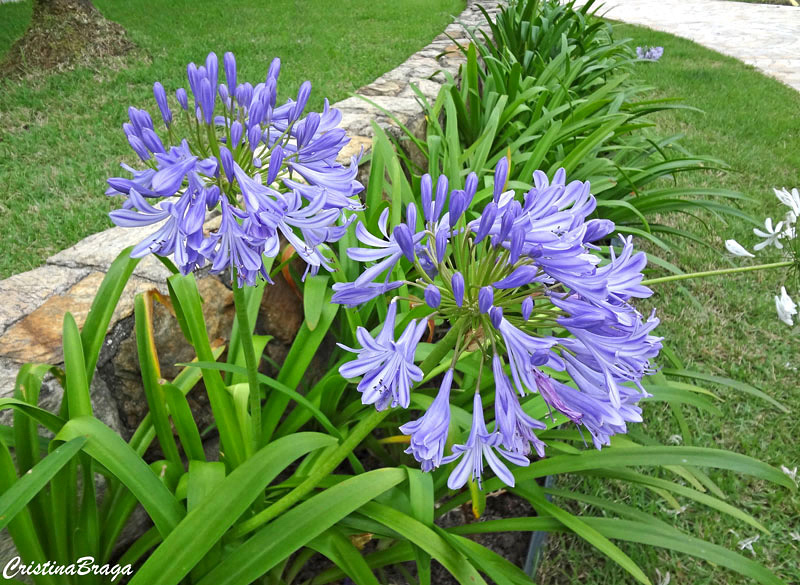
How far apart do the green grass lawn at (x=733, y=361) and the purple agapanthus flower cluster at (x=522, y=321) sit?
1.19m

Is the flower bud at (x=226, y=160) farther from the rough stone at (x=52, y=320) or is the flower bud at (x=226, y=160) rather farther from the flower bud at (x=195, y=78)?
the rough stone at (x=52, y=320)

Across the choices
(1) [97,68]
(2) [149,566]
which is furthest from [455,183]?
(1) [97,68]

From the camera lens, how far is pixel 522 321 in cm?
105

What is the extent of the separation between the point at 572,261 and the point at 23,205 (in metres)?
3.16

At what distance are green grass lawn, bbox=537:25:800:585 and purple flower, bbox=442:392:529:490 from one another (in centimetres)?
111

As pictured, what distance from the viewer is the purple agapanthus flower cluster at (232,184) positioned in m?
0.98

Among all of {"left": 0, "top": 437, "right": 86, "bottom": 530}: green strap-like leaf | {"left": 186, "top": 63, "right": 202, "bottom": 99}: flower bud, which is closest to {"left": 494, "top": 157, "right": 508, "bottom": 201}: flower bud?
{"left": 186, "top": 63, "right": 202, "bottom": 99}: flower bud

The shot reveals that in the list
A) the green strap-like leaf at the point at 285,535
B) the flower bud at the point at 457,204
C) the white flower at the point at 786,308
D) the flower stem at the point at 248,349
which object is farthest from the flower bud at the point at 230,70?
the white flower at the point at 786,308

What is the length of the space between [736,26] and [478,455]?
13.0 m

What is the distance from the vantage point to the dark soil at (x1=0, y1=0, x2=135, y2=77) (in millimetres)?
5223

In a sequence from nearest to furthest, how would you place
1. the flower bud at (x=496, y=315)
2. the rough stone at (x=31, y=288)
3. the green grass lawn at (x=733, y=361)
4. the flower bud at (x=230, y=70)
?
the flower bud at (x=496, y=315)
the flower bud at (x=230, y=70)
the rough stone at (x=31, y=288)
the green grass lawn at (x=733, y=361)

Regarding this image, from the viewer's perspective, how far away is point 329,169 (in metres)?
1.15

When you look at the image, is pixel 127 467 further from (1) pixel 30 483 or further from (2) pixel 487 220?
(2) pixel 487 220

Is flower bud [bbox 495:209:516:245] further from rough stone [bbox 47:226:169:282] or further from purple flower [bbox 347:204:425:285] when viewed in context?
rough stone [bbox 47:226:169:282]
